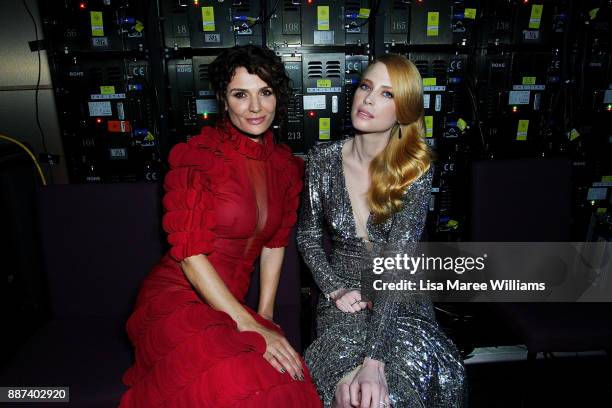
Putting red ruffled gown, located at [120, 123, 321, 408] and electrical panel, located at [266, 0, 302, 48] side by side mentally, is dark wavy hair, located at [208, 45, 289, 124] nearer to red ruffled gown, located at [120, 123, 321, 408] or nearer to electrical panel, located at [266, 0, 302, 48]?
red ruffled gown, located at [120, 123, 321, 408]

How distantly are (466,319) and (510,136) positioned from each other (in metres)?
1.51

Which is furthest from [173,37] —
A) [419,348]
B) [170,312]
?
[419,348]

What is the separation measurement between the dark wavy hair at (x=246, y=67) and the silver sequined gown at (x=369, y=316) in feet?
1.17

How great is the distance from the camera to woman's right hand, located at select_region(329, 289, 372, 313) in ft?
4.69

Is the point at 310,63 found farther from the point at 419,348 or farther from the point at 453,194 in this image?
the point at 419,348

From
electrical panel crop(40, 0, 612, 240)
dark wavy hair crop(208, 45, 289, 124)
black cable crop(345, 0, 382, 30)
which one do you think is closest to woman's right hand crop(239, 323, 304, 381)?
dark wavy hair crop(208, 45, 289, 124)

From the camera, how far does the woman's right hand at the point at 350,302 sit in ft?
4.69

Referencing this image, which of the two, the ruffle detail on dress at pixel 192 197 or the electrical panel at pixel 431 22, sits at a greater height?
the electrical panel at pixel 431 22

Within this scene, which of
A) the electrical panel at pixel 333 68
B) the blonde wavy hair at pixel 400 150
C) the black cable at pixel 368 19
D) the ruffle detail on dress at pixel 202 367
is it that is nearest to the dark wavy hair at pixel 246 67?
the blonde wavy hair at pixel 400 150

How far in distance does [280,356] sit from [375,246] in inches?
22.8

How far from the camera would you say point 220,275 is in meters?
1.42

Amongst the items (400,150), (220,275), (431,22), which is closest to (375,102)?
(400,150)

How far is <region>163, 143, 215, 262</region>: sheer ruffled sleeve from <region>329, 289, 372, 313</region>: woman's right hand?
0.48m

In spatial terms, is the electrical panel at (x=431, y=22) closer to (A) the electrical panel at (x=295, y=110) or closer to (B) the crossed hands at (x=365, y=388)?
(A) the electrical panel at (x=295, y=110)
